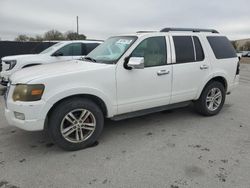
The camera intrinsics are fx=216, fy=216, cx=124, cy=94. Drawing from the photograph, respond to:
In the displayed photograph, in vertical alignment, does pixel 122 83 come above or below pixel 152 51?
below

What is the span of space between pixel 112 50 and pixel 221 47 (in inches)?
98.0

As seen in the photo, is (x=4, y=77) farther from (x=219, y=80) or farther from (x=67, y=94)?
(x=219, y=80)

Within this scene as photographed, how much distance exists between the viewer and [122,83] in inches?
139

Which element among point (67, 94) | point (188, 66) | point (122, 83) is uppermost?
point (188, 66)

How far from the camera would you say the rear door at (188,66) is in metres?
4.10

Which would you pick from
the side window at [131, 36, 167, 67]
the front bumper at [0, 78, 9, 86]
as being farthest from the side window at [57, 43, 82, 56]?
the side window at [131, 36, 167, 67]

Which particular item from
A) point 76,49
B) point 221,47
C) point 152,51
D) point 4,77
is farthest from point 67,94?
point 76,49

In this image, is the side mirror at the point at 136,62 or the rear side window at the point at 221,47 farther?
the rear side window at the point at 221,47

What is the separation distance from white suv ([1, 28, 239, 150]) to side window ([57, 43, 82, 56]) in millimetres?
4370

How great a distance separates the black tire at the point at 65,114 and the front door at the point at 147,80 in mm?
436

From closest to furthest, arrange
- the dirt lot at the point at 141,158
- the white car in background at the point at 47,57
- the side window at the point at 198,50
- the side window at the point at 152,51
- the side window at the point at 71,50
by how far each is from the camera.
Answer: the dirt lot at the point at 141,158 < the side window at the point at 152,51 < the side window at the point at 198,50 < the white car in background at the point at 47,57 < the side window at the point at 71,50

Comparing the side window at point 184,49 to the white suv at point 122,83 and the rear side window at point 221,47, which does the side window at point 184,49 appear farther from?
the rear side window at point 221,47

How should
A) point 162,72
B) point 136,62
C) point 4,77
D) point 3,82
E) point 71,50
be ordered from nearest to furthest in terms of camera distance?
1. point 136,62
2. point 162,72
3. point 3,82
4. point 4,77
5. point 71,50

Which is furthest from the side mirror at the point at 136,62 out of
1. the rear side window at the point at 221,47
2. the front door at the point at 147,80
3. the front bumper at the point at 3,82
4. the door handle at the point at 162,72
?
the front bumper at the point at 3,82
